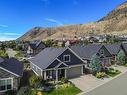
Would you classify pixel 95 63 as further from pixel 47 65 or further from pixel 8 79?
pixel 8 79

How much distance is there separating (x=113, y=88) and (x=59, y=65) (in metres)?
10.6

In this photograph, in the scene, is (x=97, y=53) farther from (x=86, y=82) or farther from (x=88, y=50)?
(x=86, y=82)

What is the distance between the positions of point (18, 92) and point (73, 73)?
45.1 feet

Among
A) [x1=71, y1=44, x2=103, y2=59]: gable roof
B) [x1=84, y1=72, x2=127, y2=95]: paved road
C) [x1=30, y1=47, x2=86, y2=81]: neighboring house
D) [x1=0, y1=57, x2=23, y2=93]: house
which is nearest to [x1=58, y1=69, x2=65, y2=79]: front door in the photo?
[x1=30, y1=47, x2=86, y2=81]: neighboring house

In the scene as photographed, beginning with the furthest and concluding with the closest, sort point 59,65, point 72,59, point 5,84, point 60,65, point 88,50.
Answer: point 88,50 → point 72,59 → point 60,65 → point 59,65 → point 5,84

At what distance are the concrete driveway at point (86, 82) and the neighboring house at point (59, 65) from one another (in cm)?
203

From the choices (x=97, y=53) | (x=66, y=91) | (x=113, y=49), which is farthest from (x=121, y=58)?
(x=66, y=91)

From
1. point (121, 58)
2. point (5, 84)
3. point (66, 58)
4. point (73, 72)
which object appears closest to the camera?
point (5, 84)

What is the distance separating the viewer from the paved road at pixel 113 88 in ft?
92.8

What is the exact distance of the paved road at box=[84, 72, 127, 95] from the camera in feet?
92.8

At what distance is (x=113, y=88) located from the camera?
99.7 ft

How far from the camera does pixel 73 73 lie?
129ft

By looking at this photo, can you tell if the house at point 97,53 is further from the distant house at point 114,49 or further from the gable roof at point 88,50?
the distant house at point 114,49

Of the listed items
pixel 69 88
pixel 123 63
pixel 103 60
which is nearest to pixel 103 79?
pixel 69 88
